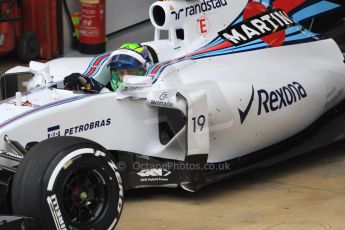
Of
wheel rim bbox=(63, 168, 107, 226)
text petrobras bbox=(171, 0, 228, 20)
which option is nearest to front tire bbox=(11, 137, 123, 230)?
wheel rim bbox=(63, 168, 107, 226)

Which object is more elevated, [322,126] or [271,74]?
[271,74]

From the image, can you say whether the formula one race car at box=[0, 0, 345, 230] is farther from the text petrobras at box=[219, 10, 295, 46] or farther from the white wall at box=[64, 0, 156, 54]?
the white wall at box=[64, 0, 156, 54]

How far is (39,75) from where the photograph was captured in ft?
18.6

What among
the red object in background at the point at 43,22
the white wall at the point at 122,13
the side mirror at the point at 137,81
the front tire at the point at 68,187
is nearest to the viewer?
the front tire at the point at 68,187

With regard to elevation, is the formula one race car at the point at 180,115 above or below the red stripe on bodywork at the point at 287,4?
below

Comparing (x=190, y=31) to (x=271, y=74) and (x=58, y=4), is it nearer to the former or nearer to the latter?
(x=271, y=74)

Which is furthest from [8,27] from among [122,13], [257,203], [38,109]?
[257,203]

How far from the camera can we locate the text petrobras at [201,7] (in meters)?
5.76

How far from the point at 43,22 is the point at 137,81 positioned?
562 centimetres

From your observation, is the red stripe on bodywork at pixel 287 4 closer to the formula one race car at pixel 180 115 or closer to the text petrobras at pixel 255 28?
the formula one race car at pixel 180 115

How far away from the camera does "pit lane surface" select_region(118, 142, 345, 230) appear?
4703 millimetres

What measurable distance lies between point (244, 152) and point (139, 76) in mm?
1006

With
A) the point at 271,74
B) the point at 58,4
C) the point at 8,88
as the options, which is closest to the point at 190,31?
the point at 271,74

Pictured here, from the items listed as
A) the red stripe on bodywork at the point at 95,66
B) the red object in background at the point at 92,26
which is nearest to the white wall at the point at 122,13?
the red object in background at the point at 92,26
